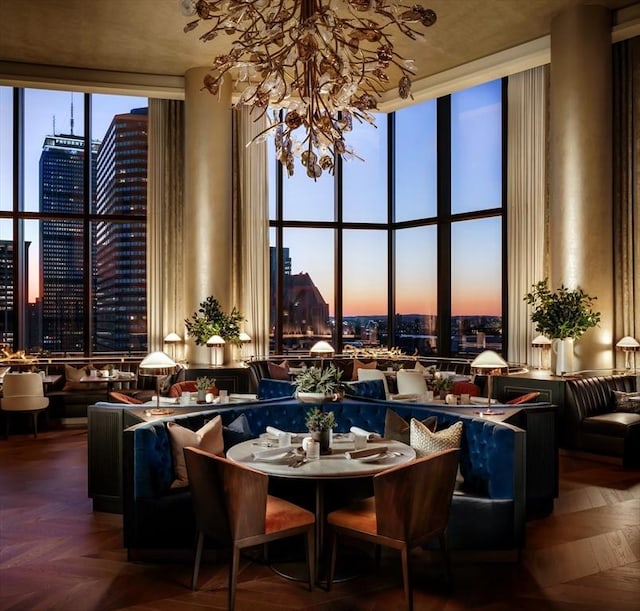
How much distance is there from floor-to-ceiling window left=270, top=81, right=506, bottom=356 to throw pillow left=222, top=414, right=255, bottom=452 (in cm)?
702

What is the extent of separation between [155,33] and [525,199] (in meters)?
5.87

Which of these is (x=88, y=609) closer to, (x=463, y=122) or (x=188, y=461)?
(x=188, y=461)

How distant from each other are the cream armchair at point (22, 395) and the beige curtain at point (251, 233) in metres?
4.16

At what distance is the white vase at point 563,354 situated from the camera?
308 inches

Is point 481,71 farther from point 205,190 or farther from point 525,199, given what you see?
point 205,190

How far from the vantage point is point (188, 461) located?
3549 millimetres

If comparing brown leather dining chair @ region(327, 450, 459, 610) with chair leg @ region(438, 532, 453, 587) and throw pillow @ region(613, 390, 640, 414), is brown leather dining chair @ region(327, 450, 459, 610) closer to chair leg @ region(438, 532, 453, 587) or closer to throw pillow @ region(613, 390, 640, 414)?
chair leg @ region(438, 532, 453, 587)

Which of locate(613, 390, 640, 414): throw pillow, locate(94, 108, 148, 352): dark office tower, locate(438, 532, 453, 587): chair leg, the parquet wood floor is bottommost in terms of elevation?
the parquet wood floor

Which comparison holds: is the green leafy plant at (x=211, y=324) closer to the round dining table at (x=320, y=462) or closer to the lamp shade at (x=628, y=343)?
the lamp shade at (x=628, y=343)

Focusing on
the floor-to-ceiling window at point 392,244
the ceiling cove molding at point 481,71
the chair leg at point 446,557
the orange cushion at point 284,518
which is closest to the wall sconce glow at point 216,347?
the floor-to-ceiling window at point 392,244

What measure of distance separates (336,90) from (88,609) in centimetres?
Answer: 354

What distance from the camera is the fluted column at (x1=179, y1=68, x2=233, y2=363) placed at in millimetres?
9859

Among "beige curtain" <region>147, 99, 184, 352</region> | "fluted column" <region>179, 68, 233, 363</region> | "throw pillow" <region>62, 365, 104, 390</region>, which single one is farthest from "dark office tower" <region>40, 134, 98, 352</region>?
"fluted column" <region>179, 68, 233, 363</region>

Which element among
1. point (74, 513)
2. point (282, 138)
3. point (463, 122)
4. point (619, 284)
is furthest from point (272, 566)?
point (463, 122)
